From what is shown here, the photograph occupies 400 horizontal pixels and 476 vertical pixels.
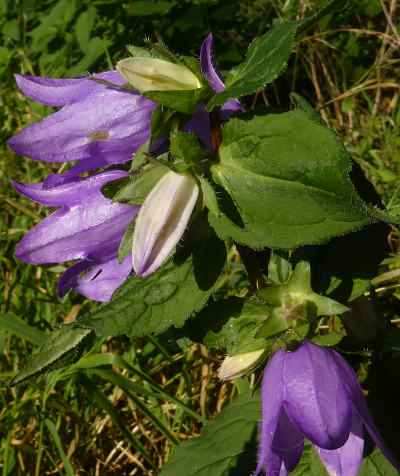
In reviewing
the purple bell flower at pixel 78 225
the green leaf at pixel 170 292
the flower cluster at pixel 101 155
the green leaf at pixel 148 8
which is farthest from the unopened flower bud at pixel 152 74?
the green leaf at pixel 148 8

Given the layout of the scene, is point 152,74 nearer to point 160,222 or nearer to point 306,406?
point 160,222

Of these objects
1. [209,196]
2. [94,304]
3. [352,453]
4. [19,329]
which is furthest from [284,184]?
[94,304]

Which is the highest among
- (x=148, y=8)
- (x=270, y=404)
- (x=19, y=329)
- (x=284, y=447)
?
(x=148, y=8)

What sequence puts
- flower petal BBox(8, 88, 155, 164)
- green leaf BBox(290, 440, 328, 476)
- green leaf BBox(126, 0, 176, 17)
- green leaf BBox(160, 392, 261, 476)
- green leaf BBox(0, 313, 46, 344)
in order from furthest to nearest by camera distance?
green leaf BBox(126, 0, 176, 17) < green leaf BBox(0, 313, 46, 344) < green leaf BBox(160, 392, 261, 476) < green leaf BBox(290, 440, 328, 476) < flower petal BBox(8, 88, 155, 164)

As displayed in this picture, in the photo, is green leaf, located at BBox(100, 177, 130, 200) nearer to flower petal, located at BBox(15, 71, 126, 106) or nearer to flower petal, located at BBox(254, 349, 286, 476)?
flower petal, located at BBox(15, 71, 126, 106)

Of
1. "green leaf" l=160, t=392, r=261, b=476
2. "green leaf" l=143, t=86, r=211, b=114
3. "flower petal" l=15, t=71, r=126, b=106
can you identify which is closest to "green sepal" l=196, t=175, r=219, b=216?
"green leaf" l=143, t=86, r=211, b=114

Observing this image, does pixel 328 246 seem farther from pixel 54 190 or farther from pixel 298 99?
pixel 54 190

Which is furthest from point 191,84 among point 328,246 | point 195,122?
point 328,246
